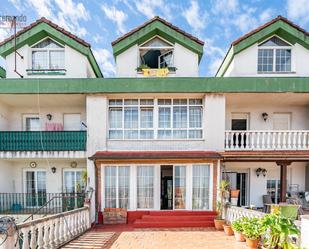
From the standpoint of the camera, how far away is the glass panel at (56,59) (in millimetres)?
11820

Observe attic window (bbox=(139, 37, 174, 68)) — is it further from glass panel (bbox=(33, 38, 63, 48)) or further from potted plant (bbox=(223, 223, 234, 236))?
potted plant (bbox=(223, 223, 234, 236))

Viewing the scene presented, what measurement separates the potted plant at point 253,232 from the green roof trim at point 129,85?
6.20 m

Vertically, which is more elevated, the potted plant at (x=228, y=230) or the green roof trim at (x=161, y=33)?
the green roof trim at (x=161, y=33)

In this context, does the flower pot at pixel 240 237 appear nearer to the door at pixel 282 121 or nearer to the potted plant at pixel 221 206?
the potted plant at pixel 221 206

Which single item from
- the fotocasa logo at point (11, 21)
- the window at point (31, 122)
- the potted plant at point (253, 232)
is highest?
the fotocasa logo at point (11, 21)

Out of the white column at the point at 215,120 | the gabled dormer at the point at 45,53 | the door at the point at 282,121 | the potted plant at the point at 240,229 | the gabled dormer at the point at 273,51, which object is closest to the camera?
the potted plant at the point at 240,229

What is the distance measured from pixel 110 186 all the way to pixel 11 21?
37.4 feet

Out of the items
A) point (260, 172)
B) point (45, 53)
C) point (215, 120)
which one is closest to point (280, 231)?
point (215, 120)

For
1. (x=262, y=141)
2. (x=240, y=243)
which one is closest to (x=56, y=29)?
(x=262, y=141)

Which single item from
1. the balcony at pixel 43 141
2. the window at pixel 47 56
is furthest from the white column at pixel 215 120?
the window at pixel 47 56

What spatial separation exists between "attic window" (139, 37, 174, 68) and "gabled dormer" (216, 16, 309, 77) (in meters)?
3.72

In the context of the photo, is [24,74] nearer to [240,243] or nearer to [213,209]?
[213,209]

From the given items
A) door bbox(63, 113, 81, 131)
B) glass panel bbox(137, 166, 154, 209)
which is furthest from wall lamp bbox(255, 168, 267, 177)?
door bbox(63, 113, 81, 131)

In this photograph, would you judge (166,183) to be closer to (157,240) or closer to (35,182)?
(157,240)
